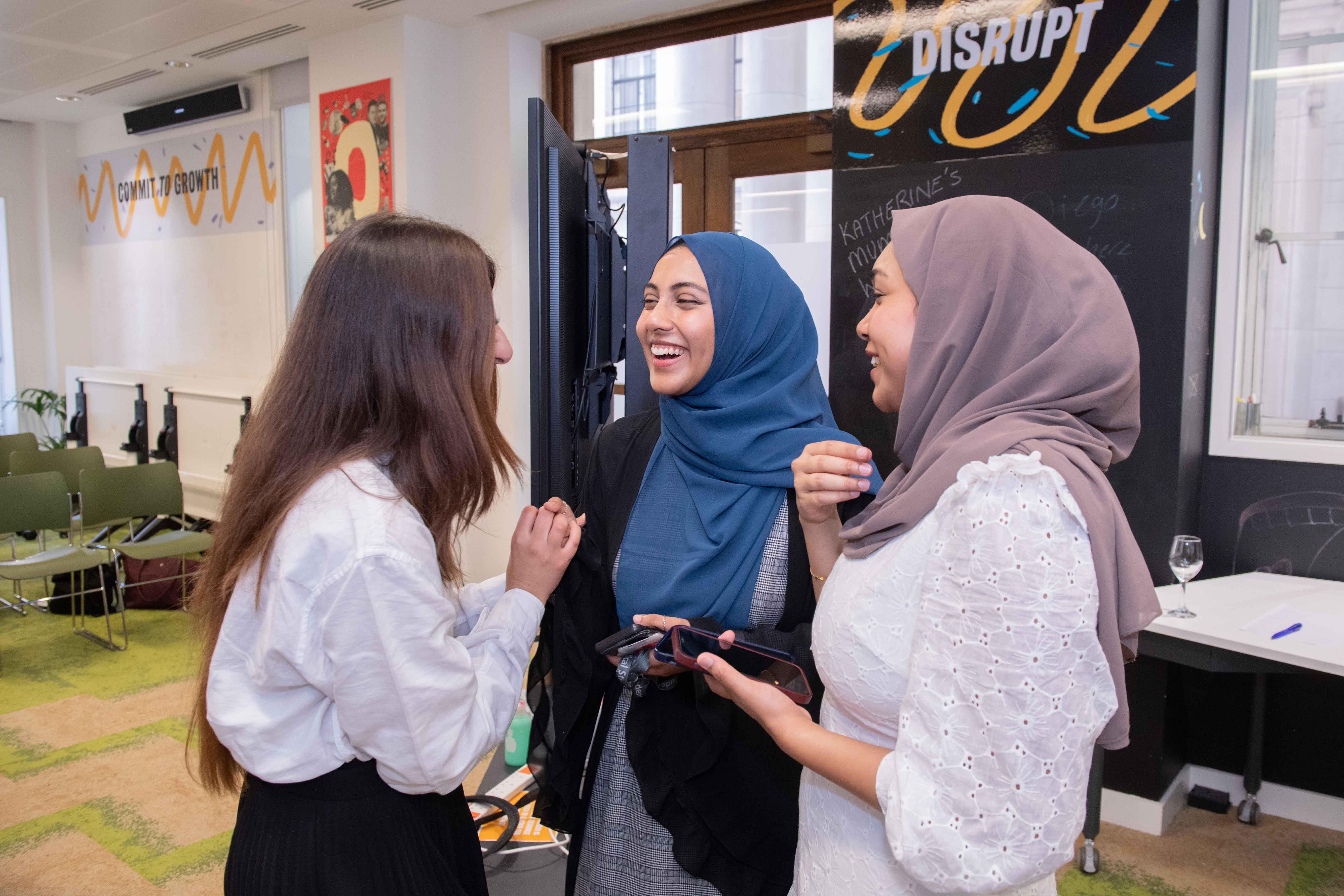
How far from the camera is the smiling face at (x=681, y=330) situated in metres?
1.56

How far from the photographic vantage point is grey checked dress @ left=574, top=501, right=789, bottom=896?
136cm

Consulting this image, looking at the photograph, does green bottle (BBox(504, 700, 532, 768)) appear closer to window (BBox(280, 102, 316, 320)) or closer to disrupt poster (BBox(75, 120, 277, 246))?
window (BBox(280, 102, 316, 320))

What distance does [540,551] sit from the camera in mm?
1269

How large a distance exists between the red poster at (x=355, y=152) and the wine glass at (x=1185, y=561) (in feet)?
12.5

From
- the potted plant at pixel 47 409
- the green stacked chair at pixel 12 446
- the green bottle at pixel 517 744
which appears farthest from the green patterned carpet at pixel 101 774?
the potted plant at pixel 47 409

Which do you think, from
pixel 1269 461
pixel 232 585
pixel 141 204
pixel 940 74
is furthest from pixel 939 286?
pixel 141 204

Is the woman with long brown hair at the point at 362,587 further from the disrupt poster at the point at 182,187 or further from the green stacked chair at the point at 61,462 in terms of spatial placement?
the disrupt poster at the point at 182,187

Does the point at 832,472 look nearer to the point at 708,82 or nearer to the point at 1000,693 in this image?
the point at 1000,693

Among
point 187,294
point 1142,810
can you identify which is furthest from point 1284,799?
point 187,294

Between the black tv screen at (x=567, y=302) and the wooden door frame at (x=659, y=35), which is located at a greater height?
the wooden door frame at (x=659, y=35)

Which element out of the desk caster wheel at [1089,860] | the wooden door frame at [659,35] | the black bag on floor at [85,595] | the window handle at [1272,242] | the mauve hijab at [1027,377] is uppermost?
the wooden door frame at [659,35]

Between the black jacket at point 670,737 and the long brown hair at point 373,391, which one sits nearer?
the long brown hair at point 373,391

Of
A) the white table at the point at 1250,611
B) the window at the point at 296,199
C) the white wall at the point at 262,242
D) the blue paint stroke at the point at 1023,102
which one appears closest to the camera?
the white table at the point at 1250,611

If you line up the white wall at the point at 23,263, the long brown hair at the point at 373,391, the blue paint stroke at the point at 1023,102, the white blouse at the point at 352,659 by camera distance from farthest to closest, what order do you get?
1. the white wall at the point at 23,263
2. the blue paint stroke at the point at 1023,102
3. the long brown hair at the point at 373,391
4. the white blouse at the point at 352,659
